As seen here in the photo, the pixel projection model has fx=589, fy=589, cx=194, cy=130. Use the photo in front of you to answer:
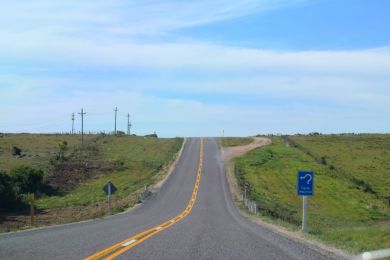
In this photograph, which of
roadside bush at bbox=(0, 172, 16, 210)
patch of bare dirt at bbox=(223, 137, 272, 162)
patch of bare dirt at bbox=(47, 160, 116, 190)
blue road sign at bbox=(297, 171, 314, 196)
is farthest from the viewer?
patch of bare dirt at bbox=(223, 137, 272, 162)

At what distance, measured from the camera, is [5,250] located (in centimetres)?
1353

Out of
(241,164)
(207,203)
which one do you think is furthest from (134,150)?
(207,203)

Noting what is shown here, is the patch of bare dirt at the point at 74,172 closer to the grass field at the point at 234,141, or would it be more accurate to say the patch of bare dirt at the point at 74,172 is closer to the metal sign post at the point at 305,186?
the grass field at the point at 234,141

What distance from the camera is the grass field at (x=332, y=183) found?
36.8 metres

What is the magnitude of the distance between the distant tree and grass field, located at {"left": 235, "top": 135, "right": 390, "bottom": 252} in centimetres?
2153

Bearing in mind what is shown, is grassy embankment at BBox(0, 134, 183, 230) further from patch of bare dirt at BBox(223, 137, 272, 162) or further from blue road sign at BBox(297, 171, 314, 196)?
blue road sign at BBox(297, 171, 314, 196)

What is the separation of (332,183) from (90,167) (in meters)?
32.8

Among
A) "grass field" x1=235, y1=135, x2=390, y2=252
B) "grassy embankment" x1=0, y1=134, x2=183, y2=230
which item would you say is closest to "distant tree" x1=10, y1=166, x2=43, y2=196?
"grassy embankment" x1=0, y1=134, x2=183, y2=230

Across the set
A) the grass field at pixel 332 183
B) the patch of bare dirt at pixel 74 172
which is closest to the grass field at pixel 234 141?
the grass field at pixel 332 183

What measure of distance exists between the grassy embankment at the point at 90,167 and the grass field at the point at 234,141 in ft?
26.9

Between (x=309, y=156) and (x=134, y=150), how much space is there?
101 ft

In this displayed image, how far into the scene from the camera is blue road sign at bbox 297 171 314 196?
2105cm

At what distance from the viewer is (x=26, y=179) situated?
5838 cm

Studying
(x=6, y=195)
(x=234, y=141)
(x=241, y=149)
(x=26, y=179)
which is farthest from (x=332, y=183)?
(x=234, y=141)
